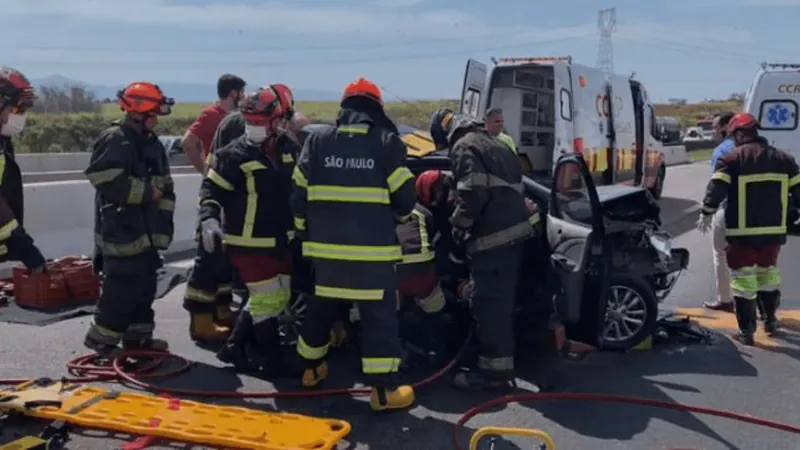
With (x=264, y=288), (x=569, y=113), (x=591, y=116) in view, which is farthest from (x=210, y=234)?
(x=591, y=116)

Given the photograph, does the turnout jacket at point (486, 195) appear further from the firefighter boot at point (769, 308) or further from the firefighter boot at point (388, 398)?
the firefighter boot at point (769, 308)

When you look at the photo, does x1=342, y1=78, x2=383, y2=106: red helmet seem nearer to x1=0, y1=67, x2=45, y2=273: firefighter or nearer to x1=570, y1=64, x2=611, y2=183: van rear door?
x1=0, y1=67, x2=45, y2=273: firefighter

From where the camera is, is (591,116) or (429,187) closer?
(429,187)

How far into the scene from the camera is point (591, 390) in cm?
584

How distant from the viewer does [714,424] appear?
17.1 feet

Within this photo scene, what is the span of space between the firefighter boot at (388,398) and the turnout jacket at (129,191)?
1.95m

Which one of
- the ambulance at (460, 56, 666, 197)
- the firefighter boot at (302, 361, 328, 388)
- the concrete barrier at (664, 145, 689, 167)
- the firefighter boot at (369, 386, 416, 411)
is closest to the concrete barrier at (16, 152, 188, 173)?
the ambulance at (460, 56, 666, 197)

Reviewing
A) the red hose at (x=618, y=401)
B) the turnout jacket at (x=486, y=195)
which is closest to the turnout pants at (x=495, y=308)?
the turnout jacket at (x=486, y=195)

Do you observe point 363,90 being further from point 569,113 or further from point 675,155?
point 675,155

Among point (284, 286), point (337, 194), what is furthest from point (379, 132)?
point (284, 286)

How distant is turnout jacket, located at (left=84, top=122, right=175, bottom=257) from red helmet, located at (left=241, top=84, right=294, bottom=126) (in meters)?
0.82

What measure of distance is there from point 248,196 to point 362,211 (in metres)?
1.10

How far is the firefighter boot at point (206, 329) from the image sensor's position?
272 inches

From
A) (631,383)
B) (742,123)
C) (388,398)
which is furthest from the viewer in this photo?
(742,123)
